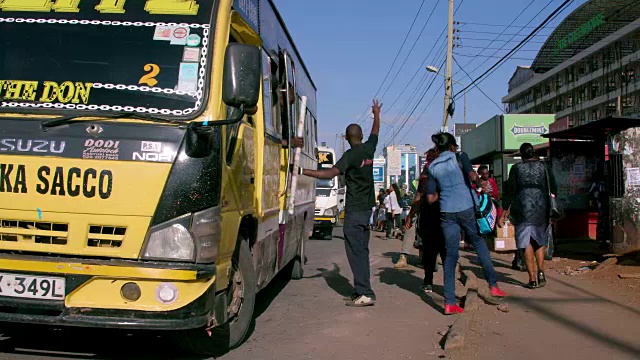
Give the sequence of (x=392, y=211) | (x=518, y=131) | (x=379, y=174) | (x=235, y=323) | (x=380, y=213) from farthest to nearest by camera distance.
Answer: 1. (x=379, y=174)
2. (x=518, y=131)
3. (x=380, y=213)
4. (x=392, y=211)
5. (x=235, y=323)

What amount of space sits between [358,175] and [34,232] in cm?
372

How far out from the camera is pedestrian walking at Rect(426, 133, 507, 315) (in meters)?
6.10

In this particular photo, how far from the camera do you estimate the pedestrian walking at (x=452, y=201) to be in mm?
6102

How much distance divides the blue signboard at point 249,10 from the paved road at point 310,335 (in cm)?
283

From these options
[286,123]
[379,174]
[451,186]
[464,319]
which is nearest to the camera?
[464,319]

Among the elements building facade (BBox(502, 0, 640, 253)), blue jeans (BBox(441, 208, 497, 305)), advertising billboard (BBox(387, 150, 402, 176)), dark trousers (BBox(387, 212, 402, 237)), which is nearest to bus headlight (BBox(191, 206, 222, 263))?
blue jeans (BBox(441, 208, 497, 305))

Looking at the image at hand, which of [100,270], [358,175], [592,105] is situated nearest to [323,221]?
[358,175]

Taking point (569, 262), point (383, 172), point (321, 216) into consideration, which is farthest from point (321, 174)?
point (383, 172)

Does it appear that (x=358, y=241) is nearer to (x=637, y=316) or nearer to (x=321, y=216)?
(x=637, y=316)

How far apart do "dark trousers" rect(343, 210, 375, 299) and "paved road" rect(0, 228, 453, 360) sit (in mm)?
437

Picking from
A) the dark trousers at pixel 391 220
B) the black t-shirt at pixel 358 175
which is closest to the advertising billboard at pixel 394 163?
the dark trousers at pixel 391 220

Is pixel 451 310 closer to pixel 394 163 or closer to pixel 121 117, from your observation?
pixel 121 117

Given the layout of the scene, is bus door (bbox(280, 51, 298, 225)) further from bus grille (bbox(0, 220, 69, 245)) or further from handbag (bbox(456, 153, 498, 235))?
bus grille (bbox(0, 220, 69, 245))

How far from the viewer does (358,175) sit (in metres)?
6.61
